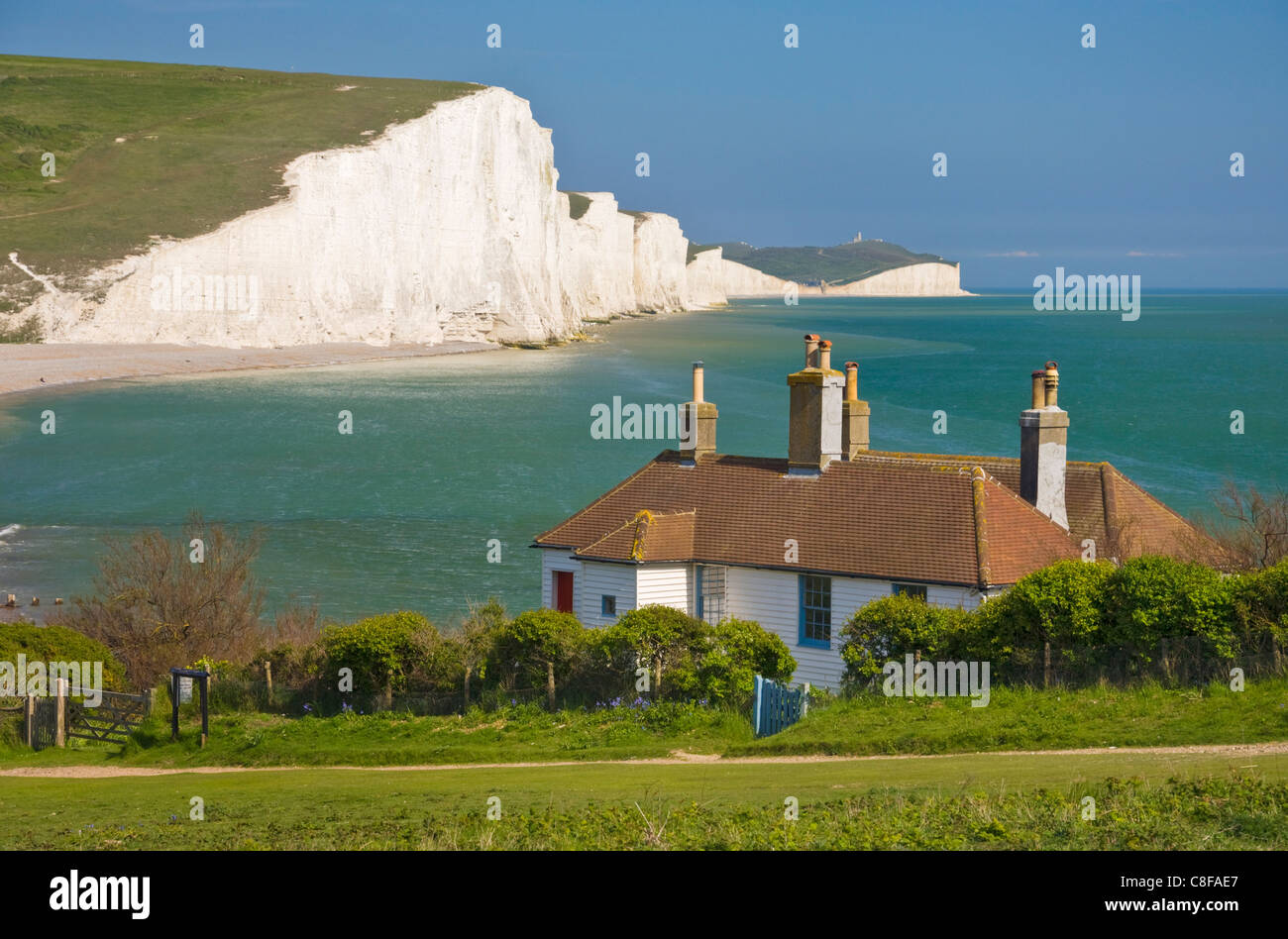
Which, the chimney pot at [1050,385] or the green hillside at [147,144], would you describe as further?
the green hillside at [147,144]

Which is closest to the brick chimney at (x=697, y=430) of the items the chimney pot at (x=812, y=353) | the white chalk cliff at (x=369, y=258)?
the chimney pot at (x=812, y=353)

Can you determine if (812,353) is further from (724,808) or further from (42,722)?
(724,808)

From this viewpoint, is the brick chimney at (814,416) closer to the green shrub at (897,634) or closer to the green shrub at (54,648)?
the green shrub at (897,634)

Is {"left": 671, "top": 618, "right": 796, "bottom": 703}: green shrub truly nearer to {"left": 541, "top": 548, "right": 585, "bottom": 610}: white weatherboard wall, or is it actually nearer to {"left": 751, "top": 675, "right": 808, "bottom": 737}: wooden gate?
{"left": 751, "top": 675, "right": 808, "bottom": 737}: wooden gate

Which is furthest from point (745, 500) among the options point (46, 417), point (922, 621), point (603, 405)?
point (603, 405)

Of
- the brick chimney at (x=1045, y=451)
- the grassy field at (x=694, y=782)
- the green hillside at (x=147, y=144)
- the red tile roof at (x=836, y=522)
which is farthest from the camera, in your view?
the green hillside at (x=147, y=144)

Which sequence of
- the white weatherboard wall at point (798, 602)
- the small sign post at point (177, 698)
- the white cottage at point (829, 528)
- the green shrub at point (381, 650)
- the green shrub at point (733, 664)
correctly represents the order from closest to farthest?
1. the green shrub at point (733, 664)
2. the small sign post at point (177, 698)
3. the green shrub at point (381, 650)
4. the white weatherboard wall at point (798, 602)
5. the white cottage at point (829, 528)
